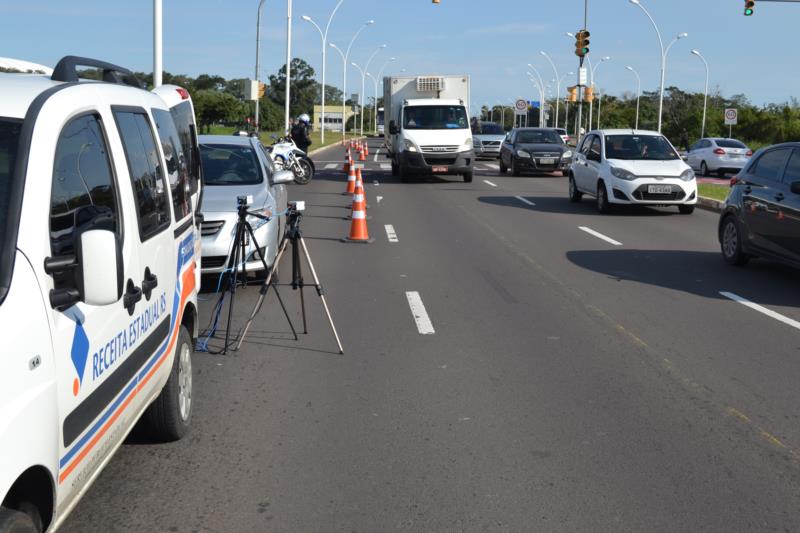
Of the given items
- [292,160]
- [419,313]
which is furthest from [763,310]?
[292,160]

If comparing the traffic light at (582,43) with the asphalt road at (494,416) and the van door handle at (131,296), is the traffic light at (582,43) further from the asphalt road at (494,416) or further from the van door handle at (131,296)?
the van door handle at (131,296)

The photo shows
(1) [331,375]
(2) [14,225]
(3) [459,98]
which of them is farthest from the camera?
(3) [459,98]

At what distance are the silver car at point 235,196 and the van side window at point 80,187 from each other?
4.94 m

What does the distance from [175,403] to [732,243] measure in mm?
9243

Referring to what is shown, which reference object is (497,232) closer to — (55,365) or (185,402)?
(185,402)

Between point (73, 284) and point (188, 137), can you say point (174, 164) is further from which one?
point (73, 284)

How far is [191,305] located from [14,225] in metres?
2.70

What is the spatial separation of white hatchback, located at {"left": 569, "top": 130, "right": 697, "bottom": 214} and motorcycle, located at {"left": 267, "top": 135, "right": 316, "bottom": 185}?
856 cm

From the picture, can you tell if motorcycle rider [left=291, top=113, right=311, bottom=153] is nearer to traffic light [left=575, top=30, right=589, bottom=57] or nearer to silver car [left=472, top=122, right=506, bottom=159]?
traffic light [left=575, top=30, right=589, bottom=57]

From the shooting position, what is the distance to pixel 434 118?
28.2 m

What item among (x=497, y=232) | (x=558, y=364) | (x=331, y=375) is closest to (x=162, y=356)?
(x=331, y=375)

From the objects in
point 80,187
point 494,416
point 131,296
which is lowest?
point 494,416

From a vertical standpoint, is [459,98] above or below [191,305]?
above

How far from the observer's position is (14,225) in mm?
3070
